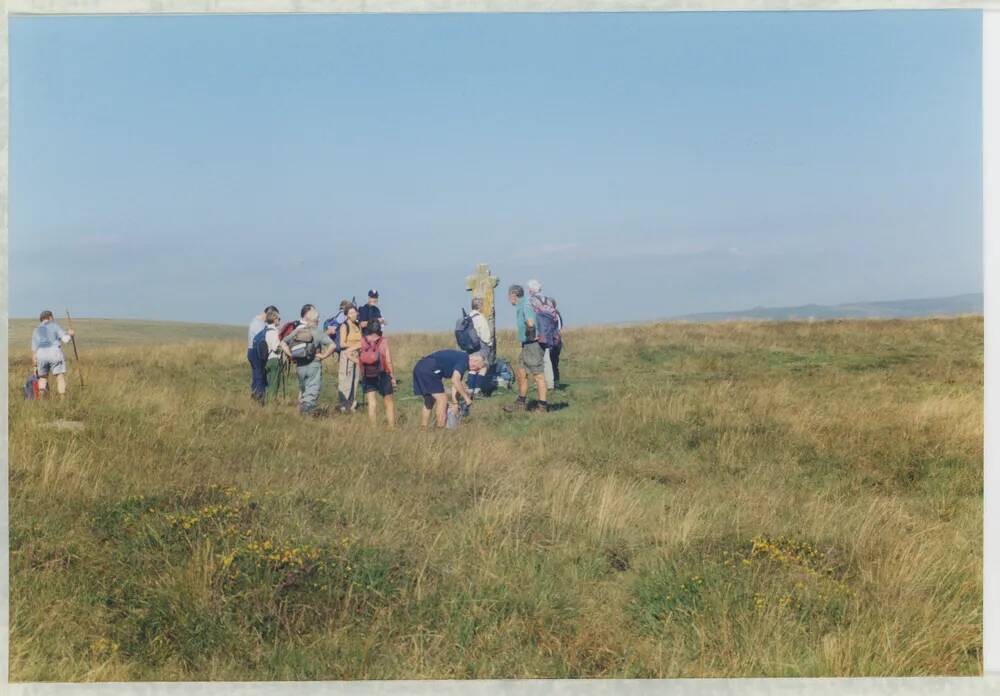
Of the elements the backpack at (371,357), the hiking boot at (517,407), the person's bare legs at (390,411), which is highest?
the backpack at (371,357)

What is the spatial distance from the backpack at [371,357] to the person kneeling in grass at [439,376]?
2.25 ft

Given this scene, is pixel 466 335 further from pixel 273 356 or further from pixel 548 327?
pixel 273 356

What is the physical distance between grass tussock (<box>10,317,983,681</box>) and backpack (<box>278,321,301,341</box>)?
110 centimetres

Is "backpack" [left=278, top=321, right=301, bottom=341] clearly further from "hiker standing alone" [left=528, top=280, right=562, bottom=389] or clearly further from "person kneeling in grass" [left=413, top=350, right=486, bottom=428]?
"hiker standing alone" [left=528, top=280, right=562, bottom=389]

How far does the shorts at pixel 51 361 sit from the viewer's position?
10898 mm

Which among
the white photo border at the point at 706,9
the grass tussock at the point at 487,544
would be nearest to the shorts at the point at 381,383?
the grass tussock at the point at 487,544

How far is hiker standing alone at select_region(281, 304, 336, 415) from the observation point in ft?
39.9

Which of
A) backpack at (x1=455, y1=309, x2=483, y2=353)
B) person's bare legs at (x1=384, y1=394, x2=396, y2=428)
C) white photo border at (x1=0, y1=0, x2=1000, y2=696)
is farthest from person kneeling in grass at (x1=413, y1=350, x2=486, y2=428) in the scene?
white photo border at (x1=0, y1=0, x2=1000, y2=696)

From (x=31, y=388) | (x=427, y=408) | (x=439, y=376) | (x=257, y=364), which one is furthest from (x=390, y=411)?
(x=31, y=388)

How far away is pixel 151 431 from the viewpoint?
1007 cm

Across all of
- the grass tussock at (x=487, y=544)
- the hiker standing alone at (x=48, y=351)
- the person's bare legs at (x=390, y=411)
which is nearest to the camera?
the grass tussock at (x=487, y=544)

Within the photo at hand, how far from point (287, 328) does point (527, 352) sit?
3534 mm

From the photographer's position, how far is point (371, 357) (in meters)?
11.8

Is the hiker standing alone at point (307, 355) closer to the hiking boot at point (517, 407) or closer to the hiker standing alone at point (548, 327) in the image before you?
the hiking boot at point (517, 407)
